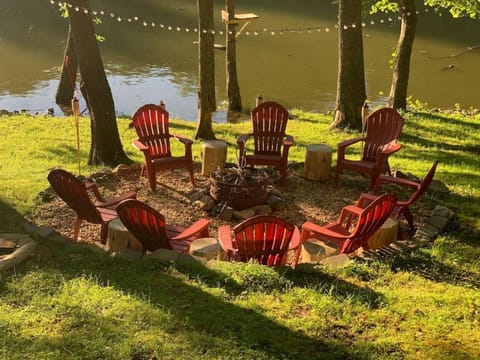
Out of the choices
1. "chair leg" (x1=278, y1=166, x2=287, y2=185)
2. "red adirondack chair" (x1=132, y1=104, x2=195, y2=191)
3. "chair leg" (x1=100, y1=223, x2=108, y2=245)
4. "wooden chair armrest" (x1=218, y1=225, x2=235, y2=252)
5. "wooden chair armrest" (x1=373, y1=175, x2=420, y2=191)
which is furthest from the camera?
"chair leg" (x1=278, y1=166, x2=287, y2=185)

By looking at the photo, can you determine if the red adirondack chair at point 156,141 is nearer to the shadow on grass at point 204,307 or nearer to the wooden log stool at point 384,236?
the shadow on grass at point 204,307

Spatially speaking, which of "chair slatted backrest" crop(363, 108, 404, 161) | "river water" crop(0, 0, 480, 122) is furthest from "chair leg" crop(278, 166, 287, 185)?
"river water" crop(0, 0, 480, 122)

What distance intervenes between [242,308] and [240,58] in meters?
13.9

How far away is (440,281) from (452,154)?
11.9 feet

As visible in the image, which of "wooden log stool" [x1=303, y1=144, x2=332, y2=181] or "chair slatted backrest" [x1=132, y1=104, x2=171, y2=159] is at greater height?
"chair slatted backrest" [x1=132, y1=104, x2=171, y2=159]

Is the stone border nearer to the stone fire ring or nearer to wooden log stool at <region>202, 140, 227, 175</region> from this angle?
the stone fire ring

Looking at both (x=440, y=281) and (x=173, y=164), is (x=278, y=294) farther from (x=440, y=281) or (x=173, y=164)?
(x=173, y=164)

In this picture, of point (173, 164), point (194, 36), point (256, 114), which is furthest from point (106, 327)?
point (194, 36)

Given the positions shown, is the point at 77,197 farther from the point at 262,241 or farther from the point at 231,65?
the point at 231,65

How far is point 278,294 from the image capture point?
12.0ft

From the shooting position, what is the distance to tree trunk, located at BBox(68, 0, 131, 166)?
637 centimetres

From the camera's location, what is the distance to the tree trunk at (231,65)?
1066cm

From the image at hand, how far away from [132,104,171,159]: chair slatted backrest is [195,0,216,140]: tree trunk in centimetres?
149

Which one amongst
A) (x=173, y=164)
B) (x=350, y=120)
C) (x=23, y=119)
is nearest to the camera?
(x=173, y=164)
